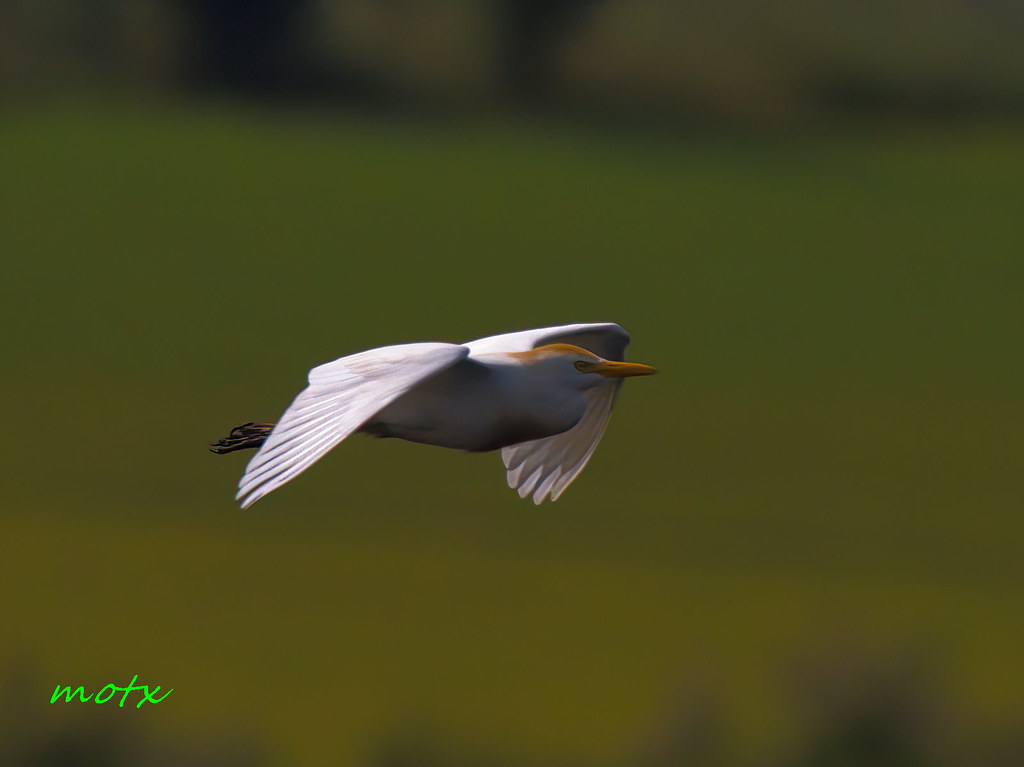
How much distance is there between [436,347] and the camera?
2400 mm

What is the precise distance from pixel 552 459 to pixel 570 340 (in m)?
0.31

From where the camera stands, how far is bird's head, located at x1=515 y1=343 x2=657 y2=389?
8.76ft

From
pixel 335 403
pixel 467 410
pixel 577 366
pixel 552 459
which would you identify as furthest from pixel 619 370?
pixel 335 403

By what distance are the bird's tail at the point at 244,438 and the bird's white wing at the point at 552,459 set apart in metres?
0.69

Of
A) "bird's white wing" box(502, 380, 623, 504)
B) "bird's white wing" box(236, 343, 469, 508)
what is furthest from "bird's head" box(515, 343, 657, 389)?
"bird's white wing" box(502, 380, 623, 504)

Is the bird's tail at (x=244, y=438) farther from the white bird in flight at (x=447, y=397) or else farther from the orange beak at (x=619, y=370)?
the orange beak at (x=619, y=370)

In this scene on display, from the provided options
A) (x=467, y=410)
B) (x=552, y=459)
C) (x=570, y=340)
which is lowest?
(x=552, y=459)

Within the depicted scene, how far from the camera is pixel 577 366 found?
8.98 ft

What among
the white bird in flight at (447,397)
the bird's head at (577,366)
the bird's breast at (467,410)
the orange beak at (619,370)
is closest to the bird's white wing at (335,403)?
the white bird in flight at (447,397)

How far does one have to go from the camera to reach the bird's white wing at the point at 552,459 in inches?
128

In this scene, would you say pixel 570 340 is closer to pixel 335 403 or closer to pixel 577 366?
pixel 577 366

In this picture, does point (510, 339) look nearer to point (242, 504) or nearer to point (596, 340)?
point (596, 340)

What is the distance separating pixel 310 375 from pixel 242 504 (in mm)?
486

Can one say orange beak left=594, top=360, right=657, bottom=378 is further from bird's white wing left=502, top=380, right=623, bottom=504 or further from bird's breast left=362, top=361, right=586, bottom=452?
bird's white wing left=502, top=380, right=623, bottom=504
